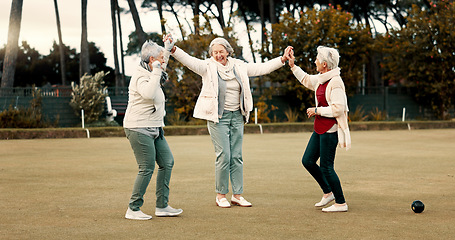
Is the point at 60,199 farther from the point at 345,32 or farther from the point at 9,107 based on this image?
the point at 345,32

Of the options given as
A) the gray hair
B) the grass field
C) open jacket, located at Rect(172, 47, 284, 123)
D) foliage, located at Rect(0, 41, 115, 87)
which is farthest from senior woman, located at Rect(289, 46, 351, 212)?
foliage, located at Rect(0, 41, 115, 87)

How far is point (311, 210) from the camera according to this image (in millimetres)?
5926

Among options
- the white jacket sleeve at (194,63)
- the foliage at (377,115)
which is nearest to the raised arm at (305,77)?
the white jacket sleeve at (194,63)

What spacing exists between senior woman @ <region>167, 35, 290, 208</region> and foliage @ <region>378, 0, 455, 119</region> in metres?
19.7

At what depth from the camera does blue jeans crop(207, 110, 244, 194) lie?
617 centimetres

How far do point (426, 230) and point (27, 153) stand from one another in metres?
8.87

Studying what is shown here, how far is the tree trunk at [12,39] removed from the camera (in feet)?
83.4

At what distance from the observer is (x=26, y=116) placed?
19.2m

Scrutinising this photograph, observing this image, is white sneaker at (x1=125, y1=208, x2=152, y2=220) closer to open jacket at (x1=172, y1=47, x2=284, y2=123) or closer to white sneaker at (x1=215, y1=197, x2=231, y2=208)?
white sneaker at (x1=215, y1=197, x2=231, y2=208)

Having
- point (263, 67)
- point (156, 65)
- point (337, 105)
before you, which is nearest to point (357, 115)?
point (263, 67)

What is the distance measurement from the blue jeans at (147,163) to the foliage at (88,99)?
50.9 ft

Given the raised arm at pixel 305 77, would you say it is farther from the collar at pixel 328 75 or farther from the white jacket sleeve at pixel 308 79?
the collar at pixel 328 75

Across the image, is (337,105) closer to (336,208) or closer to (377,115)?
(336,208)

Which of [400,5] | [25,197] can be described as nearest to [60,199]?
[25,197]
